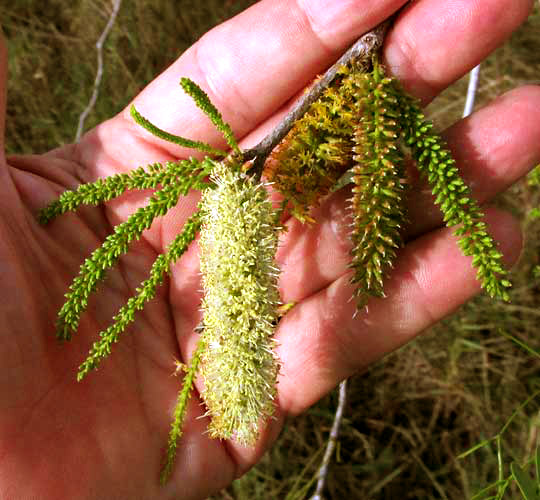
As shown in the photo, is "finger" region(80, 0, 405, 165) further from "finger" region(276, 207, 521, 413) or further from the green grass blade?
the green grass blade

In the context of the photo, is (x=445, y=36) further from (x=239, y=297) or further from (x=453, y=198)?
(x=239, y=297)

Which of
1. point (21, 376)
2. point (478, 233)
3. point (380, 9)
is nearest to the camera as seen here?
point (478, 233)

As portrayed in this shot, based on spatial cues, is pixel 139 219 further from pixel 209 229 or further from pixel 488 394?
pixel 488 394

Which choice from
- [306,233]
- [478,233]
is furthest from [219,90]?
[478,233]

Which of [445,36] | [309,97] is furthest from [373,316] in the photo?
[445,36]

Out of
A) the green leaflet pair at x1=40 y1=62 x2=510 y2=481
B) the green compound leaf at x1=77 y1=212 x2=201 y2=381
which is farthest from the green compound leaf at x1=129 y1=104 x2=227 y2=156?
the green compound leaf at x1=77 y1=212 x2=201 y2=381
